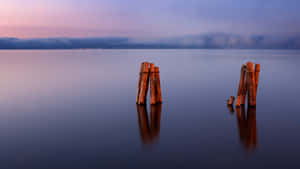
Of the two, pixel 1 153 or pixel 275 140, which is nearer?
pixel 1 153

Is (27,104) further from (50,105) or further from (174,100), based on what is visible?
(174,100)

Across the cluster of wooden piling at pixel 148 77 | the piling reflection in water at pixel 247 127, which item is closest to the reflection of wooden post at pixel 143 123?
the cluster of wooden piling at pixel 148 77

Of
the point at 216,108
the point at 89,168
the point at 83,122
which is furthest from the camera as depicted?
the point at 216,108

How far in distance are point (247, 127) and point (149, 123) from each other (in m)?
3.41

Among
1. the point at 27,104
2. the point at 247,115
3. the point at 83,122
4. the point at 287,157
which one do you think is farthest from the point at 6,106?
the point at 287,157

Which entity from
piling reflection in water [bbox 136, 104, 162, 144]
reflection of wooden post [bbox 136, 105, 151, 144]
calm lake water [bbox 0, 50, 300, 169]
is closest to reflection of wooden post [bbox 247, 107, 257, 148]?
calm lake water [bbox 0, 50, 300, 169]

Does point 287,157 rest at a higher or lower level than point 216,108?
lower

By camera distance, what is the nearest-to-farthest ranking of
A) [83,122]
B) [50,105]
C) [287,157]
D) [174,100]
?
[287,157]
[83,122]
[50,105]
[174,100]

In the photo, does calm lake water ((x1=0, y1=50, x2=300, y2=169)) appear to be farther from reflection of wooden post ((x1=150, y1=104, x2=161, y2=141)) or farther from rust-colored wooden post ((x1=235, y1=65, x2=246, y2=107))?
rust-colored wooden post ((x1=235, y1=65, x2=246, y2=107))

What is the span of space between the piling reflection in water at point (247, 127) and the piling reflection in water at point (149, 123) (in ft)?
8.71

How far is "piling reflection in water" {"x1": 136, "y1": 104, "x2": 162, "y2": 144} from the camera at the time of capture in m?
8.15

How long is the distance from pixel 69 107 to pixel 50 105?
114 cm

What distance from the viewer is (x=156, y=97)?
12094 millimetres

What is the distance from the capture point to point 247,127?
29.8ft
